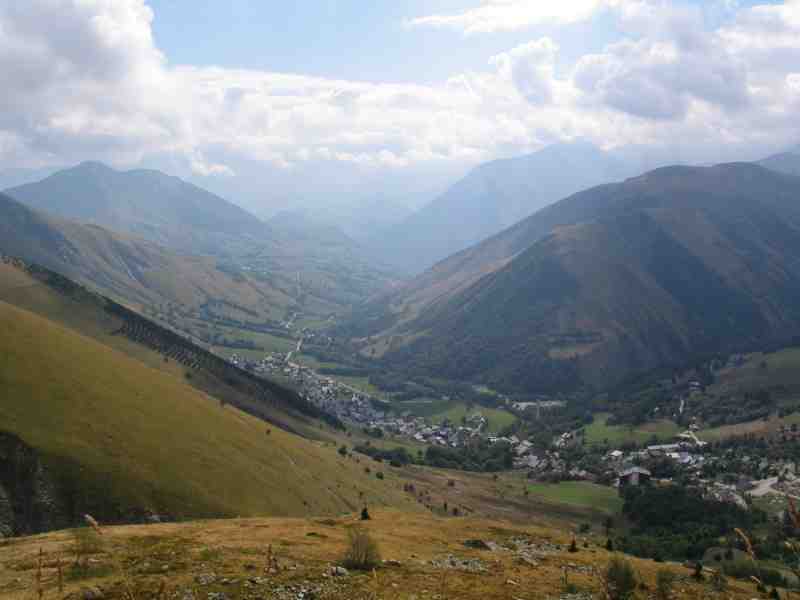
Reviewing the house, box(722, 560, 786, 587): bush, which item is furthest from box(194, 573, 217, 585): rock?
the house

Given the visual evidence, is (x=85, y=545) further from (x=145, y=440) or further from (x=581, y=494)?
(x=581, y=494)

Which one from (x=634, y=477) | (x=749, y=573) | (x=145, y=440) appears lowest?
(x=634, y=477)

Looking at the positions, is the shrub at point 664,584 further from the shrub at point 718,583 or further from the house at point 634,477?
the house at point 634,477

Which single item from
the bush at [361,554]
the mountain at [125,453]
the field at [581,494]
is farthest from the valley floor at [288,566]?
the field at [581,494]

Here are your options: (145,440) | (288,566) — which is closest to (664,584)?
(288,566)

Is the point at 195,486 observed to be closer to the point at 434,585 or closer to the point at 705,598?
the point at 434,585

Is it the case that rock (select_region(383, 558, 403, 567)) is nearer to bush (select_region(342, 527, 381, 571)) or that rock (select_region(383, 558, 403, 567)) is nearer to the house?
bush (select_region(342, 527, 381, 571))

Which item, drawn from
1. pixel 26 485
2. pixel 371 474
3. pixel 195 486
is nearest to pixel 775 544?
pixel 371 474
